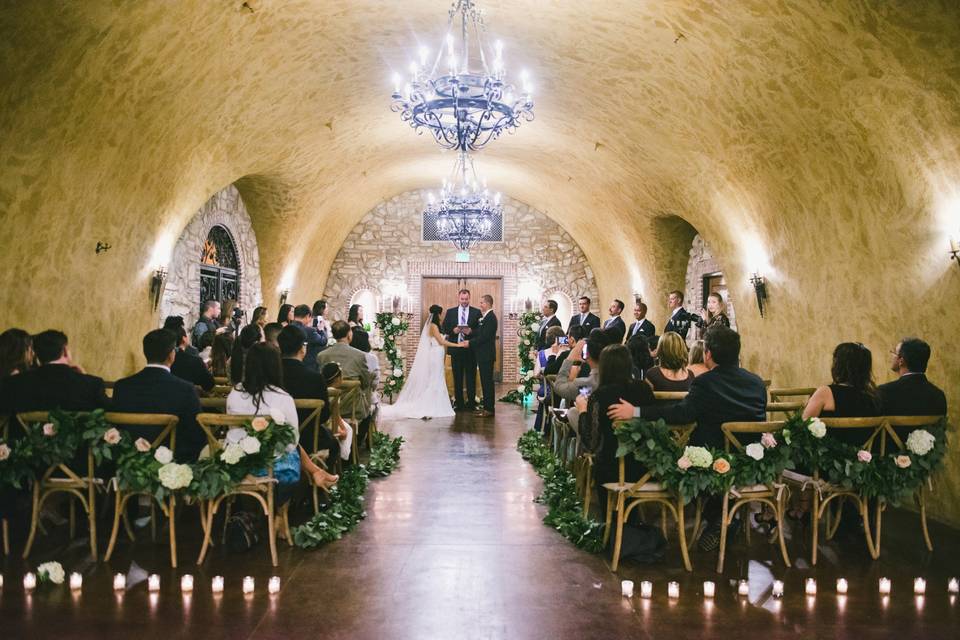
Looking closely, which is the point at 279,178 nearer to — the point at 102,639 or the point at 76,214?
the point at 76,214

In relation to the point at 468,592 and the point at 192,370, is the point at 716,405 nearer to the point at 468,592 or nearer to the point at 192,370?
the point at 468,592

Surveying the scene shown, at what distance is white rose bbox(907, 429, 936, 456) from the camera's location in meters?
4.29

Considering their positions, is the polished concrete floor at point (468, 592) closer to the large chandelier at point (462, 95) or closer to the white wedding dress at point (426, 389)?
the large chandelier at point (462, 95)

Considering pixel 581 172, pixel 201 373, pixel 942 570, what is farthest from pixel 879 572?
pixel 581 172

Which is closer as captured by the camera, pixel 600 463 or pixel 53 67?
pixel 600 463

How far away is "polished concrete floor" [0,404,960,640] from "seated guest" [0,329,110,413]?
0.84 meters

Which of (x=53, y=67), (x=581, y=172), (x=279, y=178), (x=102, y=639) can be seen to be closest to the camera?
(x=102, y=639)

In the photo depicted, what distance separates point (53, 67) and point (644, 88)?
500 cm

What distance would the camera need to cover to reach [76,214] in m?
6.26

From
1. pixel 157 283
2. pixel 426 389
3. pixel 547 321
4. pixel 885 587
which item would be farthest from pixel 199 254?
pixel 885 587

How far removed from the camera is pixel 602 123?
9.10 m

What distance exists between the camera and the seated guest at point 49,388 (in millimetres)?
4328

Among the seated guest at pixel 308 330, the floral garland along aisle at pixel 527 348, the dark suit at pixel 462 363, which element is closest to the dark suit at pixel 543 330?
the floral garland along aisle at pixel 527 348

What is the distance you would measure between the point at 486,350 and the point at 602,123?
3624 millimetres
